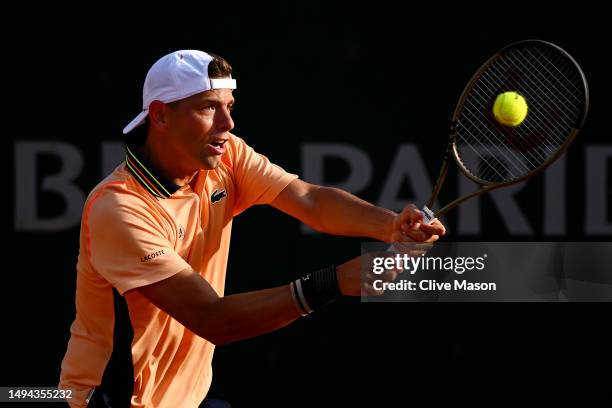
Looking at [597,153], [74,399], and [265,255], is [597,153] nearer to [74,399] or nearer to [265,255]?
[265,255]

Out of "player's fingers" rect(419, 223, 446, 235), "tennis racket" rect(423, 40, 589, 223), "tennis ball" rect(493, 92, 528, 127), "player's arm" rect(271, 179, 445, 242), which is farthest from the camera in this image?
"tennis racket" rect(423, 40, 589, 223)

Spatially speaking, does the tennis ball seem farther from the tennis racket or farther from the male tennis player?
the male tennis player

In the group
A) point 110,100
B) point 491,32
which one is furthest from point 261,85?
point 491,32

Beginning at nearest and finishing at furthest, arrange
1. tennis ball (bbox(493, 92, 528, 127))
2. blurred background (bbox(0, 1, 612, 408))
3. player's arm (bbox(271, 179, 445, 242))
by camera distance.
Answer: player's arm (bbox(271, 179, 445, 242)) → tennis ball (bbox(493, 92, 528, 127)) → blurred background (bbox(0, 1, 612, 408))

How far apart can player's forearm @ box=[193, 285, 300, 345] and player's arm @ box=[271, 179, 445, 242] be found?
1.40 feet

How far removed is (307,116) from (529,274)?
101cm

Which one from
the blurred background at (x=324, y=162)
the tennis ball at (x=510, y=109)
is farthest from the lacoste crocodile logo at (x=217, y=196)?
the blurred background at (x=324, y=162)

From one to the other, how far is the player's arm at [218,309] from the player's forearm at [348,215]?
1.54ft

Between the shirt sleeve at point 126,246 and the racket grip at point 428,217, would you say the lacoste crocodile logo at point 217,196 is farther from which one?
the racket grip at point 428,217

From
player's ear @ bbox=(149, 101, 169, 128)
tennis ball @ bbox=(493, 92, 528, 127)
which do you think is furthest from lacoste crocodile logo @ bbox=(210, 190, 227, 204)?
tennis ball @ bbox=(493, 92, 528, 127)

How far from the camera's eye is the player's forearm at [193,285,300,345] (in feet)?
9.87

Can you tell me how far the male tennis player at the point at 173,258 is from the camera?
3.03 m

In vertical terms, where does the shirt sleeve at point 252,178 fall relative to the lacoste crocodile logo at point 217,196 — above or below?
above

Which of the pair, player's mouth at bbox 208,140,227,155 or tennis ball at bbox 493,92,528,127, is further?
tennis ball at bbox 493,92,528,127
